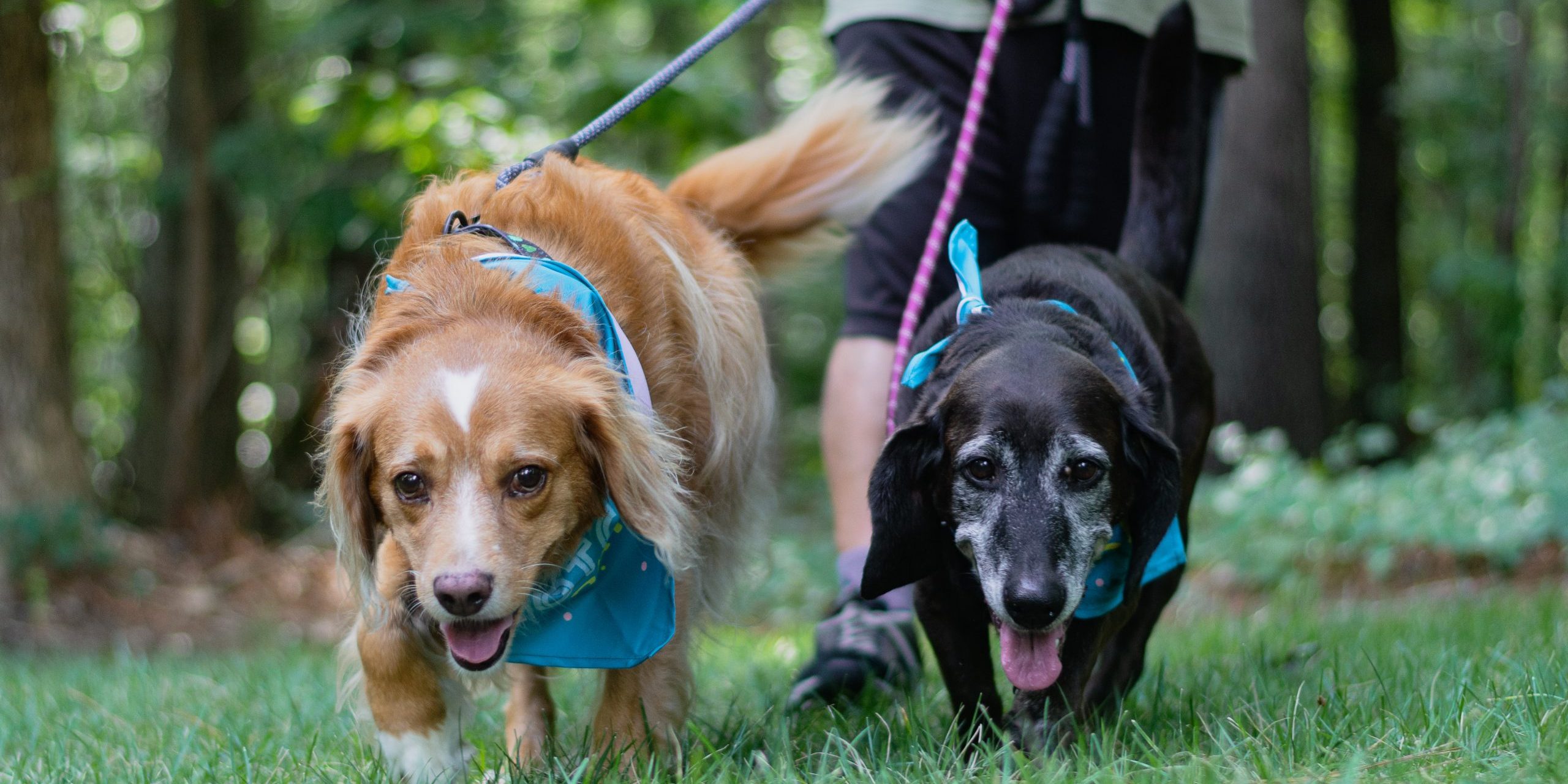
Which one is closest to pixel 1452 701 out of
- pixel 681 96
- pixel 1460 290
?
pixel 681 96

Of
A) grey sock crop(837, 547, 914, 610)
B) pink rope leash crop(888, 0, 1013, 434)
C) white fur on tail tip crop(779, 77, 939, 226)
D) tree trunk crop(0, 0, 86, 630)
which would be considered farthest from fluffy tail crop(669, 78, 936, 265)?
tree trunk crop(0, 0, 86, 630)

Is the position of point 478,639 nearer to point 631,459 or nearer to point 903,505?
point 631,459

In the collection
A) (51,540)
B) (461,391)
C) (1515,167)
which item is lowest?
(51,540)

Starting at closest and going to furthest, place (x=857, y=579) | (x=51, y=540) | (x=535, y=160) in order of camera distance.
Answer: (x=535, y=160) → (x=857, y=579) → (x=51, y=540)

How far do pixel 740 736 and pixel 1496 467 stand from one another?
530cm

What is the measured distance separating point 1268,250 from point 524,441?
7707mm

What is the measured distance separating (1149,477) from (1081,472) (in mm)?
190

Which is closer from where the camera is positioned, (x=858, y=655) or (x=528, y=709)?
(x=528, y=709)

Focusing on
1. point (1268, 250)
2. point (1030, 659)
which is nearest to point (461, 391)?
point (1030, 659)

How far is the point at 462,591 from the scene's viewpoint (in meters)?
2.26

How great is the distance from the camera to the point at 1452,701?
8.32 ft

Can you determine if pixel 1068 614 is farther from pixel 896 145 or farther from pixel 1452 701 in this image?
pixel 896 145

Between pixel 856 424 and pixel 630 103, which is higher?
pixel 630 103

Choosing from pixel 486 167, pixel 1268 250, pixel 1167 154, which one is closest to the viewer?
pixel 1167 154
